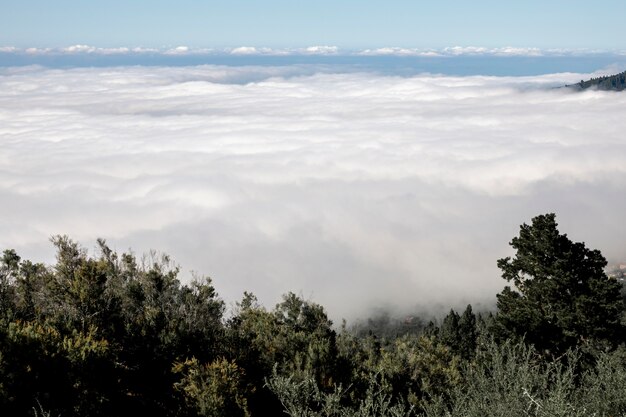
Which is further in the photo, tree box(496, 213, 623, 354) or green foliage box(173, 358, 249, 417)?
tree box(496, 213, 623, 354)

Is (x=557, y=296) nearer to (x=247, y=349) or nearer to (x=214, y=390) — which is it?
(x=247, y=349)

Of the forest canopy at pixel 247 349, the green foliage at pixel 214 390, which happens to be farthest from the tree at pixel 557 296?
the green foliage at pixel 214 390

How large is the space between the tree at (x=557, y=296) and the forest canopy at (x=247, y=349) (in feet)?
0.25

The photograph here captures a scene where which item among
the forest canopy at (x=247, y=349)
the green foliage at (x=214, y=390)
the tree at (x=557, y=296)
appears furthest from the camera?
the tree at (x=557, y=296)

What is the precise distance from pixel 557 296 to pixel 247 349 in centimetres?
1703

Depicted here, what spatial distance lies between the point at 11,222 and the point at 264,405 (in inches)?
7058

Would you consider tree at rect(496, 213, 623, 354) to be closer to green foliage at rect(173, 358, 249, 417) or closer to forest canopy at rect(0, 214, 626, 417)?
forest canopy at rect(0, 214, 626, 417)

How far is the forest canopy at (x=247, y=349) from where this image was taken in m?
14.5

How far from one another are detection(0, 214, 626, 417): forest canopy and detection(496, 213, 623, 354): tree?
0.25 feet

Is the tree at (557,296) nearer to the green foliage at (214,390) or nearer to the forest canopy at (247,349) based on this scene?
the forest canopy at (247,349)

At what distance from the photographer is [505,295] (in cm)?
3120

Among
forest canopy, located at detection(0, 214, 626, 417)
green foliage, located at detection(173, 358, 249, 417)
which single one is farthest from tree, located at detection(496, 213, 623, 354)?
green foliage, located at detection(173, 358, 249, 417)

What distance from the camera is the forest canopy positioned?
47.7 ft

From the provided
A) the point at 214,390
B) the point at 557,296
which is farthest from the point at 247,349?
the point at 557,296
